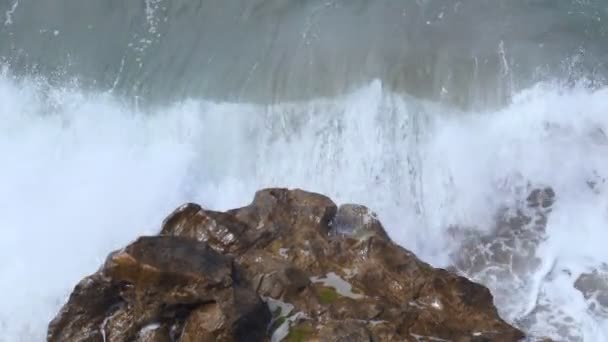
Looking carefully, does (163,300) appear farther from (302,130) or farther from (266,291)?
(302,130)

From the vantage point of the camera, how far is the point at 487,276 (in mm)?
14023

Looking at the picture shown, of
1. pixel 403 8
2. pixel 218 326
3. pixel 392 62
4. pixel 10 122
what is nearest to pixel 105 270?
pixel 218 326

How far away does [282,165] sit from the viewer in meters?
16.5

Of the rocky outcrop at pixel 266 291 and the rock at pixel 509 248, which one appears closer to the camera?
the rocky outcrop at pixel 266 291

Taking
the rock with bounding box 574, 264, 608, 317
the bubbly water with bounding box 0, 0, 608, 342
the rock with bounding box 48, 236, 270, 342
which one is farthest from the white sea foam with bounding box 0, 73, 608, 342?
the rock with bounding box 48, 236, 270, 342

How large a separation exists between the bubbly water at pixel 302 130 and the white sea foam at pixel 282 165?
4cm

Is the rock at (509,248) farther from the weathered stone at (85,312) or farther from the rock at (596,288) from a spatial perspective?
the weathered stone at (85,312)

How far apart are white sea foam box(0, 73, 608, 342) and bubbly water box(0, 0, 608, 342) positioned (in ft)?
0.14

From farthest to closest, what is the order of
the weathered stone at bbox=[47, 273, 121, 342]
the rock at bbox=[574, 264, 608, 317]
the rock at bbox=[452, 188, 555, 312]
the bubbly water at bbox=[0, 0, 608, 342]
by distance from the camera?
the bubbly water at bbox=[0, 0, 608, 342], the rock at bbox=[452, 188, 555, 312], the rock at bbox=[574, 264, 608, 317], the weathered stone at bbox=[47, 273, 121, 342]

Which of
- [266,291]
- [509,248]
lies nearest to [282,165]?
[509,248]

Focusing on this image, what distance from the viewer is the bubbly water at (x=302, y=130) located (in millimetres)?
14977

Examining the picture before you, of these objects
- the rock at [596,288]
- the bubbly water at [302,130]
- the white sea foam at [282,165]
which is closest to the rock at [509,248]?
the bubbly water at [302,130]

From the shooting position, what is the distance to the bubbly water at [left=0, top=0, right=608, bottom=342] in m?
15.0

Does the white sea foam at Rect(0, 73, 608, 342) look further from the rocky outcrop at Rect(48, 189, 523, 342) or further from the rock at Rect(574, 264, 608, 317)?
the rocky outcrop at Rect(48, 189, 523, 342)
